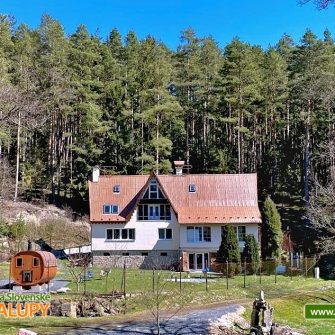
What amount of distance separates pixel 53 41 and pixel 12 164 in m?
13.2

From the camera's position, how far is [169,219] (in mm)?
41750

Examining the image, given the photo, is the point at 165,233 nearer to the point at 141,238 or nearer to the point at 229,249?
the point at 141,238

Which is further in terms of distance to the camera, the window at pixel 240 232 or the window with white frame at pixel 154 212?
the window with white frame at pixel 154 212

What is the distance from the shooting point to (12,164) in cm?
5391

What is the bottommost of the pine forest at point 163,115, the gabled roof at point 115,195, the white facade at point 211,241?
the white facade at point 211,241

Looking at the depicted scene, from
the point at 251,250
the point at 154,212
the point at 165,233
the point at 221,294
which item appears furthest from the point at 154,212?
the point at 221,294

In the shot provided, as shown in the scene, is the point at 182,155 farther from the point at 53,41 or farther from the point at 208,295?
the point at 208,295

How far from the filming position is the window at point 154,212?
4178cm

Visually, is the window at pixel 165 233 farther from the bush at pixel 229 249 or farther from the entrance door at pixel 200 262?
the bush at pixel 229 249

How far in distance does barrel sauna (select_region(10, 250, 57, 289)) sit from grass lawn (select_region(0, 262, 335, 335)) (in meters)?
1.81

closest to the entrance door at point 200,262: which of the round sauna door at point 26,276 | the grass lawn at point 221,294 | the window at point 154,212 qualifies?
the window at point 154,212

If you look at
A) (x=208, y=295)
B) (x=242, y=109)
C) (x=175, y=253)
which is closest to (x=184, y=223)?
(x=175, y=253)

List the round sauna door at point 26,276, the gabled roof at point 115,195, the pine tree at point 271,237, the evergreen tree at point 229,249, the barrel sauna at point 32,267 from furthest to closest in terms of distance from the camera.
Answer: the gabled roof at point 115,195 → the pine tree at point 271,237 → the evergreen tree at point 229,249 → the round sauna door at point 26,276 → the barrel sauna at point 32,267

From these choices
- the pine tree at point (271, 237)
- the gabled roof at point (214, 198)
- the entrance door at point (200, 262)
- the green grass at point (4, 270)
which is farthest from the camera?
the gabled roof at point (214, 198)
